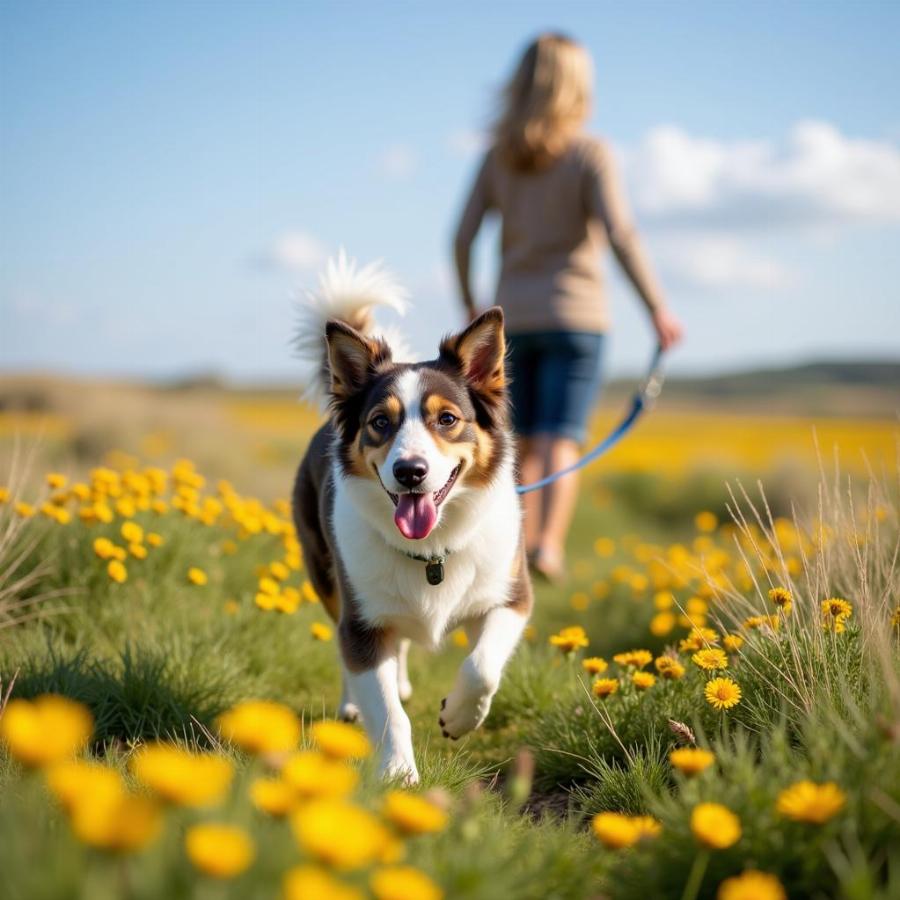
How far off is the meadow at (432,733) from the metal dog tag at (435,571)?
0.60 metres

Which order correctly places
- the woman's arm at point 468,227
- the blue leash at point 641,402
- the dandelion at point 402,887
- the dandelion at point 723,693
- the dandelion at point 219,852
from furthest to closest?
1. the woman's arm at point 468,227
2. the blue leash at point 641,402
3. the dandelion at point 723,693
4. the dandelion at point 402,887
5. the dandelion at point 219,852

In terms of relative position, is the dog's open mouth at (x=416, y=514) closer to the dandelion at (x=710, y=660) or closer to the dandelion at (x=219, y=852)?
the dandelion at (x=710, y=660)

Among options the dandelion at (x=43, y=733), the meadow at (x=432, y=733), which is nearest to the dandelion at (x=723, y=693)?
the meadow at (x=432, y=733)

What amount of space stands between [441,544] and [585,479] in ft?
41.0

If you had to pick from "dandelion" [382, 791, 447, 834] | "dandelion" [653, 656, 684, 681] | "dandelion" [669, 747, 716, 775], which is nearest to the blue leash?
"dandelion" [653, 656, 684, 681]

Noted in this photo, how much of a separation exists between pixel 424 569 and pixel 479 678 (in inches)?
18.7

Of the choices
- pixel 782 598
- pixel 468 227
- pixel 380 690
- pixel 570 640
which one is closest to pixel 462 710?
pixel 380 690

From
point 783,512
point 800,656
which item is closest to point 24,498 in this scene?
point 800,656

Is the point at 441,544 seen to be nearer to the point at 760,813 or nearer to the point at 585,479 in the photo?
the point at 760,813

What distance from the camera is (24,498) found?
5.18 meters

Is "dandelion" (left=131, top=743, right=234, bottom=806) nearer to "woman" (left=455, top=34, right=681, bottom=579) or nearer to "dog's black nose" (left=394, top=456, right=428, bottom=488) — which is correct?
"dog's black nose" (left=394, top=456, right=428, bottom=488)

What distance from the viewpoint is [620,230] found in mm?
5312

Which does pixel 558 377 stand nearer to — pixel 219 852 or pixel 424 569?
pixel 424 569

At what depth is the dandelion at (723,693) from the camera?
2646 millimetres
